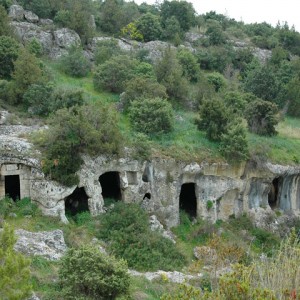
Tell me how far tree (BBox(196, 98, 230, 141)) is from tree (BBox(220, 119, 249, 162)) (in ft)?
2.94

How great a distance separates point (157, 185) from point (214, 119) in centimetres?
596

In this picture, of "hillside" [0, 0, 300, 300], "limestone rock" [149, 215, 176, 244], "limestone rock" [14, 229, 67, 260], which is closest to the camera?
"hillside" [0, 0, 300, 300]

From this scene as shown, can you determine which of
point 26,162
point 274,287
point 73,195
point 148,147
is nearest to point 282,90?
point 148,147

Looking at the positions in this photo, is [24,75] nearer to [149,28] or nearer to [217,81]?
[217,81]

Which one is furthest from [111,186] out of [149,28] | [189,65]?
[149,28]

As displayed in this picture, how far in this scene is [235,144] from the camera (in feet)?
85.1

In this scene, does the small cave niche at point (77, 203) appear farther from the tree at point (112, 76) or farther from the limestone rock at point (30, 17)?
the limestone rock at point (30, 17)

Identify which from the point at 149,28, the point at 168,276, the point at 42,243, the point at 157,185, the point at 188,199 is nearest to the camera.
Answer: the point at 42,243

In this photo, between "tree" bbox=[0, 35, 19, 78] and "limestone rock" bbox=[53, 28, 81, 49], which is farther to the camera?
"limestone rock" bbox=[53, 28, 81, 49]

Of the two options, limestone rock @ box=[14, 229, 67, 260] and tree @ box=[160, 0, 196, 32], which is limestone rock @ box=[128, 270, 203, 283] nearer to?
limestone rock @ box=[14, 229, 67, 260]

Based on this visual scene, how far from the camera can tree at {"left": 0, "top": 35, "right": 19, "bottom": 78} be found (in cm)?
3045

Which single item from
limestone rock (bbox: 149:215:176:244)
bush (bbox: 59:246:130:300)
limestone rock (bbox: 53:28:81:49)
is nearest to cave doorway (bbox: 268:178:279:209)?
limestone rock (bbox: 149:215:176:244)

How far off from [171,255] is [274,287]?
11.8 m

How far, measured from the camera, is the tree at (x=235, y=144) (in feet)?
85.3
